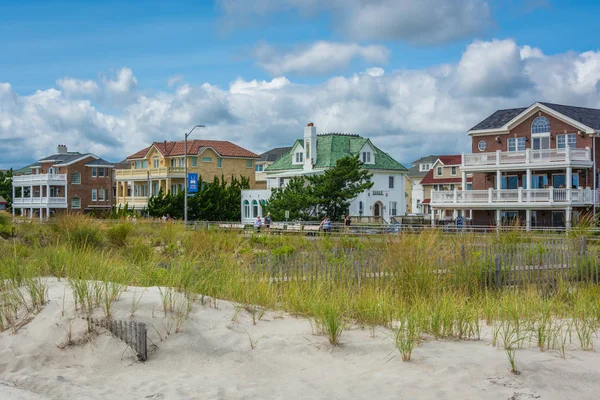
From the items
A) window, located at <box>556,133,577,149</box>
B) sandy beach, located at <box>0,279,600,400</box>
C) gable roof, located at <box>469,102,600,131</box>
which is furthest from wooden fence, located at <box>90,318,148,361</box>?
gable roof, located at <box>469,102,600,131</box>

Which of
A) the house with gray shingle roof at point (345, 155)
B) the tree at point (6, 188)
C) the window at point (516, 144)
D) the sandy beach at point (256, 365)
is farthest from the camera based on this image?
the tree at point (6, 188)

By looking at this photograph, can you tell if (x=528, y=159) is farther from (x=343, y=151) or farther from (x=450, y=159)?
(x=450, y=159)

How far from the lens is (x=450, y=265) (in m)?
14.2

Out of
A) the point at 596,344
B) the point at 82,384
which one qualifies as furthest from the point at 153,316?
the point at 596,344

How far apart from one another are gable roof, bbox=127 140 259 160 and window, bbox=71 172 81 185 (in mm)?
12982

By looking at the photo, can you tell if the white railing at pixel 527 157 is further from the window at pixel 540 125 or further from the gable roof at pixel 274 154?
the gable roof at pixel 274 154

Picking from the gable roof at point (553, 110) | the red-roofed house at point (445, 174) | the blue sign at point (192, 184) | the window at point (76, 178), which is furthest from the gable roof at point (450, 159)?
the window at point (76, 178)

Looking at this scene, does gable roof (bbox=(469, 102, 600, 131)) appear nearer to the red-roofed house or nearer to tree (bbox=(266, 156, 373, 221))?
tree (bbox=(266, 156, 373, 221))

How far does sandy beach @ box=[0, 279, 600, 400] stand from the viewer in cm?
794

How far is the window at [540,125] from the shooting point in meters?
50.1

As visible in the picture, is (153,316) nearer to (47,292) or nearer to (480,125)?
(47,292)

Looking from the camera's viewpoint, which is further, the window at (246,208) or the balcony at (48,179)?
the balcony at (48,179)

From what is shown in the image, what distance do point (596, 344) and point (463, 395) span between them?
3.52 m

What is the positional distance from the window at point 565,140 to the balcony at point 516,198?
4370 millimetres
